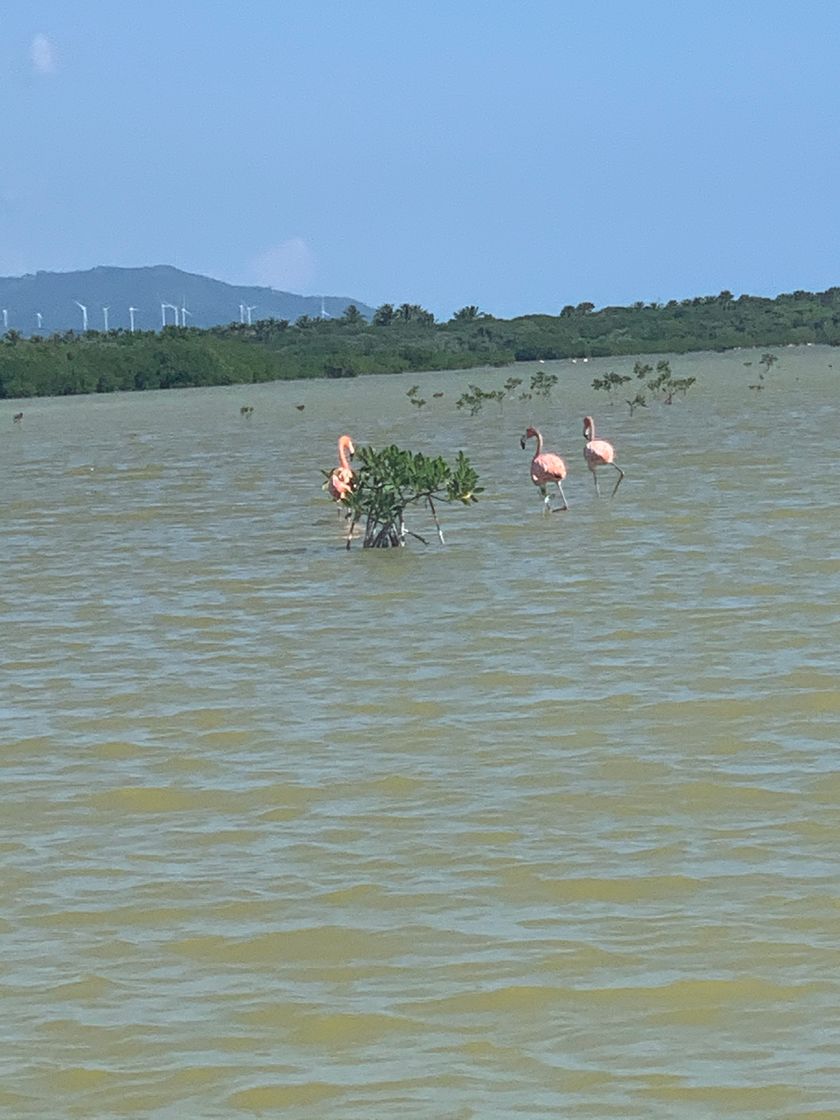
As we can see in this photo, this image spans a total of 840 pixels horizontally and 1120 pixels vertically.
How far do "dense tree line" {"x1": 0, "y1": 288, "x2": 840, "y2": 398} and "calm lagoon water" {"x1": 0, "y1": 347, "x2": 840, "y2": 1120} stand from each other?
58284mm

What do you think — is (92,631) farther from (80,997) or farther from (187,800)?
(80,997)

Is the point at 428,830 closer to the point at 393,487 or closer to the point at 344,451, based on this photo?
the point at 393,487

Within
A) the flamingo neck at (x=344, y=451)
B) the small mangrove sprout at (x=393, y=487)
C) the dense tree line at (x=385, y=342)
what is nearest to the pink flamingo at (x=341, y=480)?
the flamingo neck at (x=344, y=451)

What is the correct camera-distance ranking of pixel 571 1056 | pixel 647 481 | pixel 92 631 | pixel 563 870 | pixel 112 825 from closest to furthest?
1. pixel 571 1056
2. pixel 563 870
3. pixel 112 825
4. pixel 92 631
5. pixel 647 481

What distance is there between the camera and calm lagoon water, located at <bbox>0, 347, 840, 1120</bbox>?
597cm

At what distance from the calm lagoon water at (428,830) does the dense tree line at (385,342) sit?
191ft

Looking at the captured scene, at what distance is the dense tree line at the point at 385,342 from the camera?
75.7 meters

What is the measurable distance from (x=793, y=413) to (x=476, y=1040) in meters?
31.8

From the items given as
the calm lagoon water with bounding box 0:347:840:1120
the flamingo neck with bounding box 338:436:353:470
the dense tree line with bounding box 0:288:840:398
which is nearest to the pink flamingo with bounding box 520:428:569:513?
the flamingo neck with bounding box 338:436:353:470

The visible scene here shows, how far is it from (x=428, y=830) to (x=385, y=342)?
9798 cm

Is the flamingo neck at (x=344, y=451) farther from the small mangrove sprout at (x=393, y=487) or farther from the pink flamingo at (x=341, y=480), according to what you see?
the small mangrove sprout at (x=393, y=487)

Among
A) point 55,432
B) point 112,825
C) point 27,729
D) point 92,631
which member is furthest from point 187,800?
point 55,432

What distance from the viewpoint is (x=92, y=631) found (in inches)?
550

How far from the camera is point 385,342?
347ft
